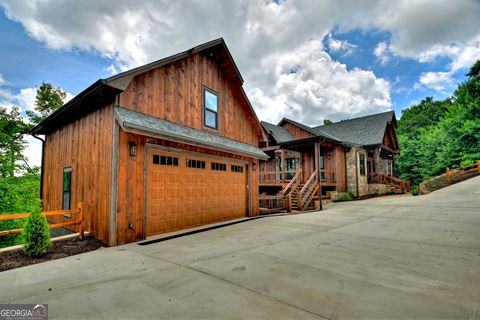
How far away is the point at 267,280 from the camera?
327cm

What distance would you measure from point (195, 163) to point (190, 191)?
3.24ft

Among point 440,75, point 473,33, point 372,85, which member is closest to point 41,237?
point 473,33

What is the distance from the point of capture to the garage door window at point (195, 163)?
25.3ft

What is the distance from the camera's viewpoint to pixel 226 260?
4242mm

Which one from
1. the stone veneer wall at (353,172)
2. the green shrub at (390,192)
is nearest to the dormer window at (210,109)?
the stone veneer wall at (353,172)

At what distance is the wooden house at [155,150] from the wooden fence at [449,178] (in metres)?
14.2

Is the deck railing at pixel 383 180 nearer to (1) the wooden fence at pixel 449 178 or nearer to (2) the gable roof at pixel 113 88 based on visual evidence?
(1) the wooden fence at pixel 449 178

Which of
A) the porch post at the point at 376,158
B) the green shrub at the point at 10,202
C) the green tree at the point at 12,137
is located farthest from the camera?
the porch post at the point at 376,158

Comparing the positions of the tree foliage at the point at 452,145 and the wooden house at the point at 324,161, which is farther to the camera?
the tree foliage at the point at 452,145

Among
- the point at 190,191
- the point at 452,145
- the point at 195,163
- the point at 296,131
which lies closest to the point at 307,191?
the point at 296,131

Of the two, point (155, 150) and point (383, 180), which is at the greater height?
point (155, 150)

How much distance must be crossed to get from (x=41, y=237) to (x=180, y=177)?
3.57 metres

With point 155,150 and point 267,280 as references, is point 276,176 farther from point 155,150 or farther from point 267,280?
point 267,280

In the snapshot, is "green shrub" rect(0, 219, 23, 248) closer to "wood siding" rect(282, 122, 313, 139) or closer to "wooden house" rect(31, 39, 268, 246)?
"wooden house" rect(31, 39, 268, 246)
